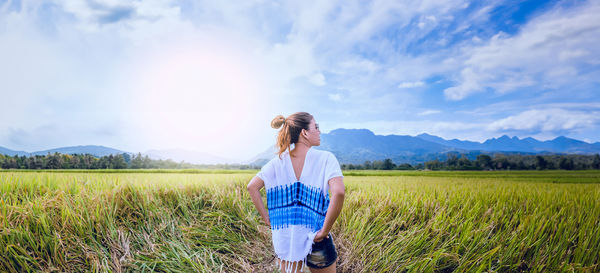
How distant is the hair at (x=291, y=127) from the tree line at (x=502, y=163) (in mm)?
26169

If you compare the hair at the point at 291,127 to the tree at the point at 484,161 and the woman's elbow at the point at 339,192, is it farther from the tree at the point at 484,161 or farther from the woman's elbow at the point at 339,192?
the tree at the point at 484,161

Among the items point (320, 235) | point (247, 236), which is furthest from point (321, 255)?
point (247, 236)

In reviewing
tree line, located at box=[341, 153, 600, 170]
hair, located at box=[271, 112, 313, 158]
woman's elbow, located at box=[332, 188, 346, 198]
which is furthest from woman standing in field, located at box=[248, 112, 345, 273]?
tree line, located at box=[341, 153, 600, 170]

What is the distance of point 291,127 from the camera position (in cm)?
243

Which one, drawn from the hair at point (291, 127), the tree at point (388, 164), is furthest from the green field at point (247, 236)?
the tree at point (388, 164)

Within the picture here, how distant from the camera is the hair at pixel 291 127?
2.43 meters

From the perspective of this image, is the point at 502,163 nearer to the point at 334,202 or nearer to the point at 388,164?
the point at 388,164

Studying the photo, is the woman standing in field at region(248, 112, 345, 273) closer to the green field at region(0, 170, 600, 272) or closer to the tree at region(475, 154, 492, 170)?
the green field at region(0, 170, 600, 272)

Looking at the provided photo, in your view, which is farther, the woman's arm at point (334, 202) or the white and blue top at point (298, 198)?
the white and blue top at point (298, 198)

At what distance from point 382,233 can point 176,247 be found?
117 inches

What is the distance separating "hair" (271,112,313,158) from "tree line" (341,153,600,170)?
2617 centimetres

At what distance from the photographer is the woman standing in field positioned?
239cm

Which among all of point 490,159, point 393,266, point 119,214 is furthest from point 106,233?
point 490,159

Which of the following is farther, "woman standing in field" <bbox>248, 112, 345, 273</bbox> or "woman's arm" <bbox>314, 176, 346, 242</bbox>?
"woman standing in field" <bbox>248, 112, 345, 273</bbox>
